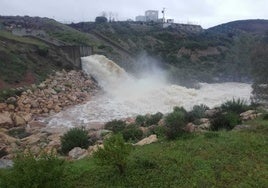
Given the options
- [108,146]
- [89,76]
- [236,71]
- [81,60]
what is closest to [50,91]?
[89,76]

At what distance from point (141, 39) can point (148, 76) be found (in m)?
32.6

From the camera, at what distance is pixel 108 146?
31.7ft

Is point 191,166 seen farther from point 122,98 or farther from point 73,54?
point 73,54

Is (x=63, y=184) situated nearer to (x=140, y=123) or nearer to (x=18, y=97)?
(x=140, y=123)

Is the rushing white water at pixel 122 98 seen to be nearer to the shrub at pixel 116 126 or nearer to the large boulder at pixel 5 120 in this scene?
the large boulder at pixel 5 120

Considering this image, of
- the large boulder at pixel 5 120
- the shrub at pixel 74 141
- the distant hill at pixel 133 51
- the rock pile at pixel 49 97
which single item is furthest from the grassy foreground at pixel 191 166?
the distant hill at pixel 133 51

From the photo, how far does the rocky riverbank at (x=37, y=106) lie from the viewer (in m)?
18.9

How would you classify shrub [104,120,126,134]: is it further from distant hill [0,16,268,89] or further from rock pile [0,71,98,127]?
distant hill [0,16,268,89]

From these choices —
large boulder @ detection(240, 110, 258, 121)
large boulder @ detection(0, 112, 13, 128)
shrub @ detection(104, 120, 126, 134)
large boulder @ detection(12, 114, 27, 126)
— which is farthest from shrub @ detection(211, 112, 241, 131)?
large boulder @ detection(12, 114, 27, 126)

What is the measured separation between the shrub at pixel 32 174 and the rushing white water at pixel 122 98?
1655cm

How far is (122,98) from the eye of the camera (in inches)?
1380

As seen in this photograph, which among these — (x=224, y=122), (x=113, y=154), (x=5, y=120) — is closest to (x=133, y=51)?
(x=5, y=120)

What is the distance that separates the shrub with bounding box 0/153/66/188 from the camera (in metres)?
8.10

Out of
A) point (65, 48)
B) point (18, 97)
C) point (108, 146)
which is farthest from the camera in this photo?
point (65, 48)
